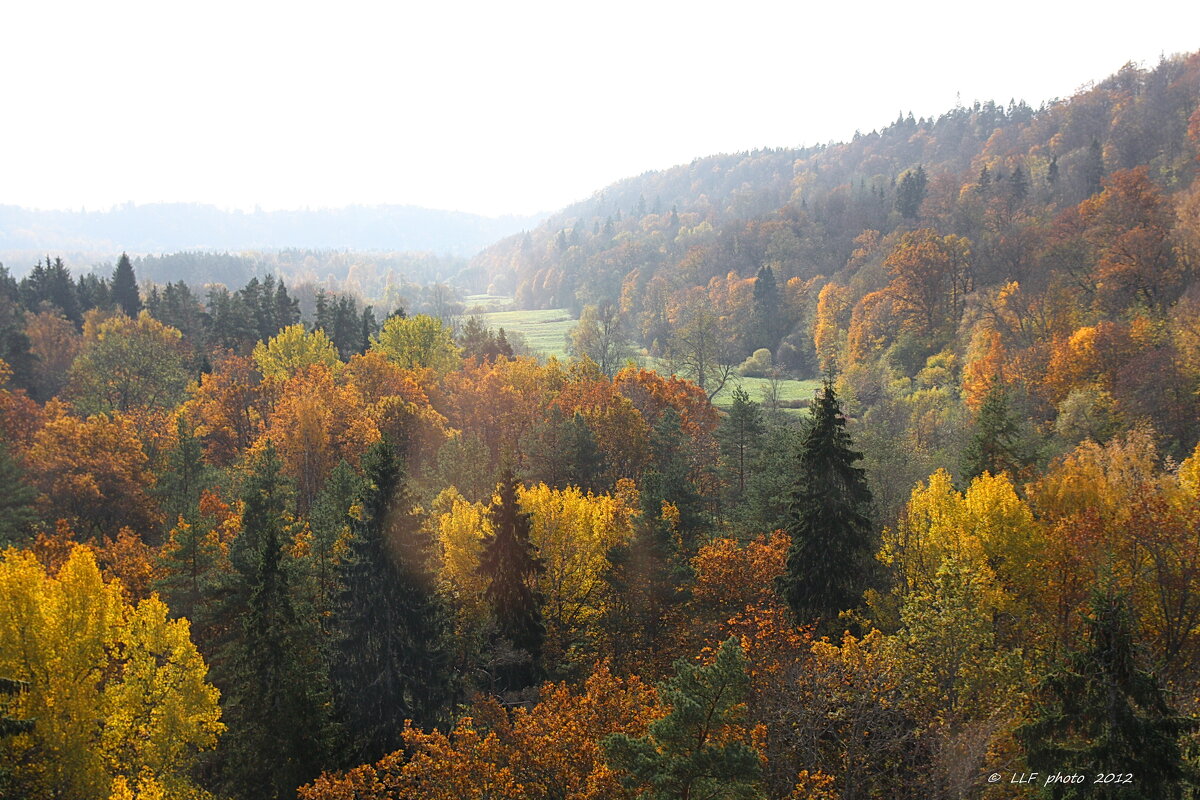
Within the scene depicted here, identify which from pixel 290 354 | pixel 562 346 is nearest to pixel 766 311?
pixel 562 346

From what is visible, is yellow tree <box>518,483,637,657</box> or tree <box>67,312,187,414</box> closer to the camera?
yellow tree <box>518,483,637,657</box>

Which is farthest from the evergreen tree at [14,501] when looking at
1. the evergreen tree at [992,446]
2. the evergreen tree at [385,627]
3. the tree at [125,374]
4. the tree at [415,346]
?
the evergreen tree at [992,446]

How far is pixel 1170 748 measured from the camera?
1456 centimetres

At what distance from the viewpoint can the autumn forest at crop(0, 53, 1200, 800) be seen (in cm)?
1958

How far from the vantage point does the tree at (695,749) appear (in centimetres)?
1617

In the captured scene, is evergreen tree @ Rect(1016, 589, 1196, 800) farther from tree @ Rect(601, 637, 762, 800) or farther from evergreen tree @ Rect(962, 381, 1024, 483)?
evergreen tree @ Rect(962, 381, 1024, 483)

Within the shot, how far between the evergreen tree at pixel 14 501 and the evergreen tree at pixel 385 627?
23.9m

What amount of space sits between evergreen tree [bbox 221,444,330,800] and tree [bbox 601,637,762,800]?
1173cm

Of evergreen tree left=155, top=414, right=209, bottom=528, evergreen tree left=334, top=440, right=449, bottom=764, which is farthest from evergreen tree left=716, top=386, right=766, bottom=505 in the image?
evergreen tree left=155, top=414, right=209, bottom=528

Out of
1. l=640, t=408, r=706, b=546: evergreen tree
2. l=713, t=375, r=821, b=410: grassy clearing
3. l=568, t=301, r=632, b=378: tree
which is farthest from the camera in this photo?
l=568, t=301, r=632, b=378: tree

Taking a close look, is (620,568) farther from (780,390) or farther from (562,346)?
(562,346)

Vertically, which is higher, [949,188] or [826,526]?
[949,188]

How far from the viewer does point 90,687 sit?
1021 inches

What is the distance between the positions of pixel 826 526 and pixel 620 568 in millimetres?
10825
